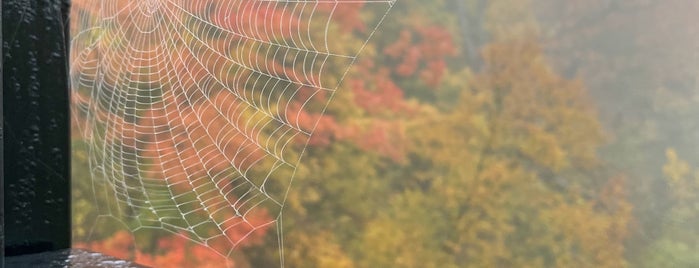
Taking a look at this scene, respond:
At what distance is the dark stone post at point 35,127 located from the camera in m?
1.55

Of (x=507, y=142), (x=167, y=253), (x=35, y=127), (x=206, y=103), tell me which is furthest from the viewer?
(x=35, y=127)

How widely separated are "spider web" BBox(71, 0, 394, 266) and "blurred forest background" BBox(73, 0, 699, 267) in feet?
0.11

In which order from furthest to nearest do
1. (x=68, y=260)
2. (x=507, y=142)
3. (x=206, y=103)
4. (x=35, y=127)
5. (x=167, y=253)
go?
(x=35, y=127), (x=68, y=260), (x=167, y=253), (x=206, y=103), (x=507, y=142)

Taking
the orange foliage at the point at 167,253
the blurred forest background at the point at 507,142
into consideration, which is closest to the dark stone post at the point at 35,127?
the orange foliage at the point at 167,253

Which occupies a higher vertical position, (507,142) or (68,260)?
(507,142)

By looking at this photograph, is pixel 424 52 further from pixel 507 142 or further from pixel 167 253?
pixel 167 253

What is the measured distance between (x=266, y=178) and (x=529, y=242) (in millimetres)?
458

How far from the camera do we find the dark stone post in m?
1.55

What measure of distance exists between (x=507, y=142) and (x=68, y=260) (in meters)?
1.09

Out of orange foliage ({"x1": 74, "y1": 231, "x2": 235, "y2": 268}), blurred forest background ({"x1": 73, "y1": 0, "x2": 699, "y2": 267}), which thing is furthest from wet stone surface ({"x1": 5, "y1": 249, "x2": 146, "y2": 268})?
blurred forest background ({"x1": 73, "y1": 0, "x2": 699, "y2": 267})

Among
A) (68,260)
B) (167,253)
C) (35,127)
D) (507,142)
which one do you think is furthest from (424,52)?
(35,127)

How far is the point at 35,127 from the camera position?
1579 mm

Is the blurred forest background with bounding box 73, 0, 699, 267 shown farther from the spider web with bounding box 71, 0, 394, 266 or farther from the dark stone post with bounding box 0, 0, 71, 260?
the dark stone post with bounding box 0, 0, 71, 260

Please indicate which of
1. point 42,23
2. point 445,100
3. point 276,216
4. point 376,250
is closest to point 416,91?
point 445,100
